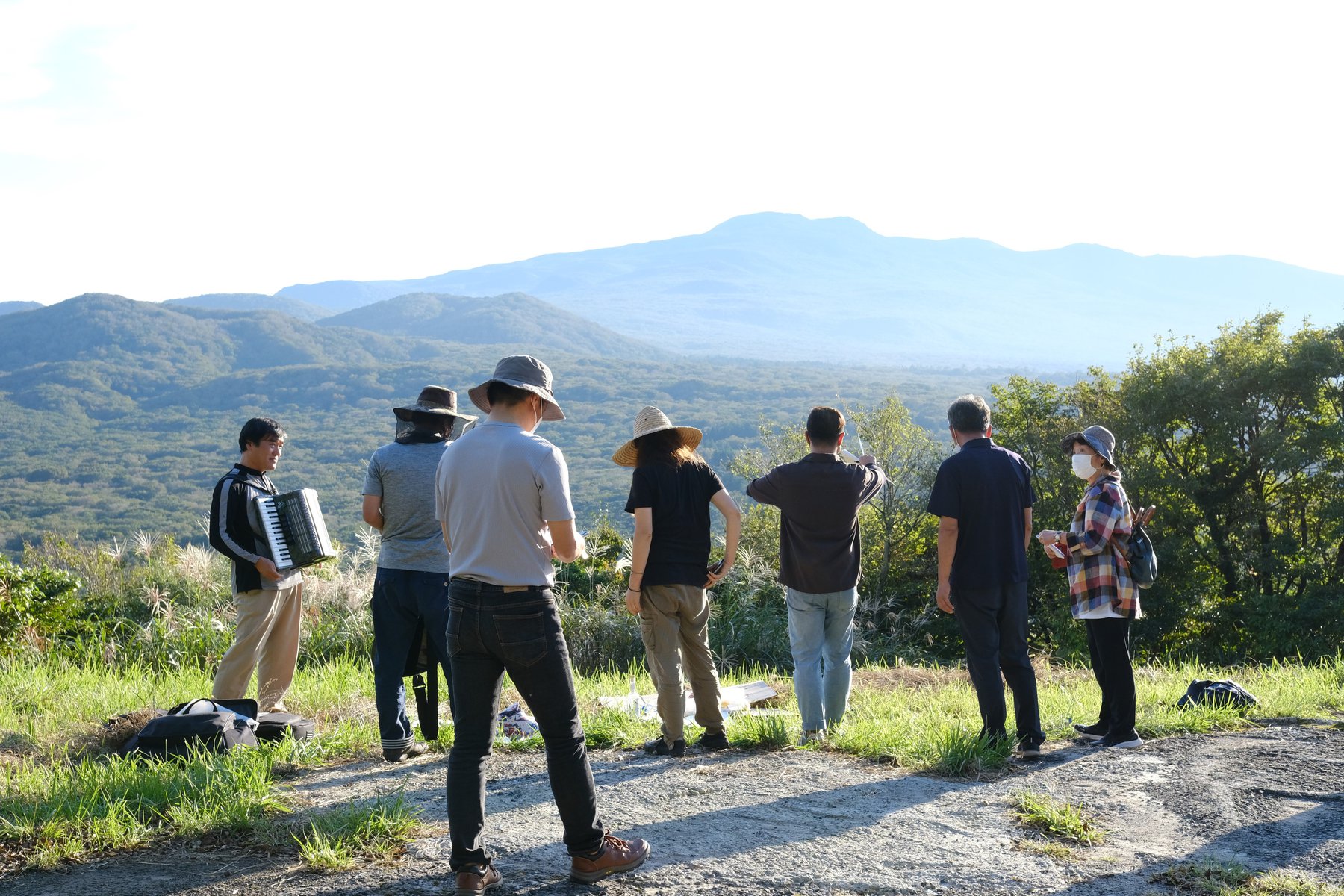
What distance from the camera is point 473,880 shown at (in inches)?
139

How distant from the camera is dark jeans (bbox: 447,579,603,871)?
3.57m

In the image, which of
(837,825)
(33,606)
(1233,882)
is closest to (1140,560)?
(1233,882)

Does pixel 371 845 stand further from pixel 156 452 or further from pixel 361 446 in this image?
pixel 156 452

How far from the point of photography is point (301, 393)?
160375 millimetres

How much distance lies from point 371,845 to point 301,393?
6528 inches

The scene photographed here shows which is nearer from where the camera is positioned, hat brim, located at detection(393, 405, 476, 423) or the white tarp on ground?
hat brim, located at detection(393, 405, 476, 423)

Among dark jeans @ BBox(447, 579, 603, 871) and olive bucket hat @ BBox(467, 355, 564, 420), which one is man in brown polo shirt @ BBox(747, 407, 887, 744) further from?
dark jeans @ BBox(447, 579, 603, 871)

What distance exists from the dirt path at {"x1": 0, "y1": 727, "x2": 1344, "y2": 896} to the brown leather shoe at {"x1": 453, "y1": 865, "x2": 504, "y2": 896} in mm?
107

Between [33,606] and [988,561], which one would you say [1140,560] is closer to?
[988,561]

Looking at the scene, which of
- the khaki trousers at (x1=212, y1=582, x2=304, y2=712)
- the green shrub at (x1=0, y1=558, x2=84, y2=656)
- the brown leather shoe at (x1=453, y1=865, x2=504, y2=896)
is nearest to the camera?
the brown leather shoe at (x1=453, y1=865, x2=504, y2=896)

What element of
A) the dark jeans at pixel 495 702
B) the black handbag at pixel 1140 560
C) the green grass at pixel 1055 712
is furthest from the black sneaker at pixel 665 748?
the black handbag at pixel 1140 560

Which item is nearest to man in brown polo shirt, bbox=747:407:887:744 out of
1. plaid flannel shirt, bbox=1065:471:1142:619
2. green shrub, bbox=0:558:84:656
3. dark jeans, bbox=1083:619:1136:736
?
plaid flannel shirt, bbox=1065:471:1142:619

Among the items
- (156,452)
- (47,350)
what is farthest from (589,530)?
(47,350)

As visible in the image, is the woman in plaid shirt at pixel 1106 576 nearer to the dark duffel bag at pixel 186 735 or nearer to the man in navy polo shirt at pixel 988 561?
the man in navy polo shirt at pixel 988 561
